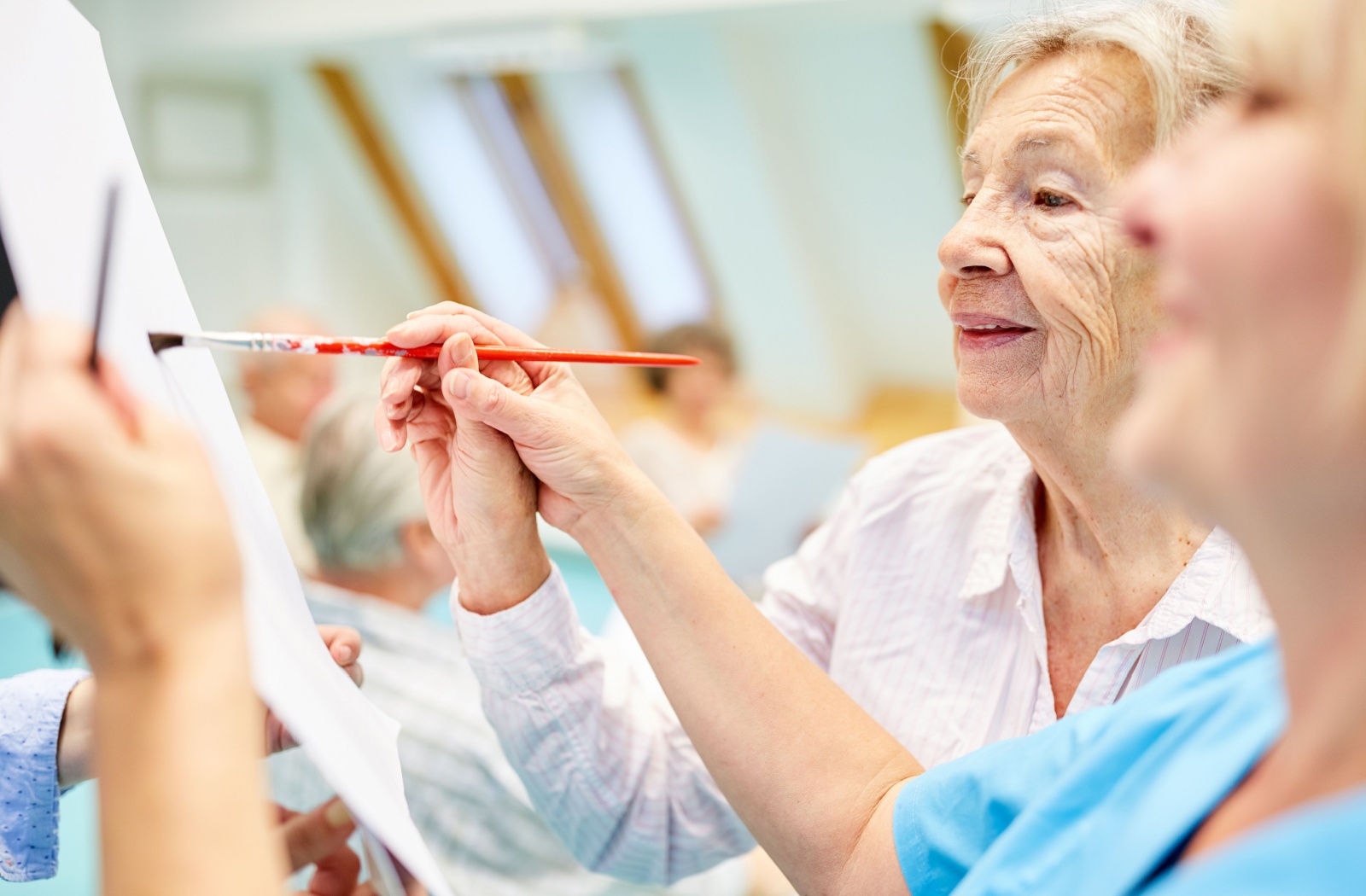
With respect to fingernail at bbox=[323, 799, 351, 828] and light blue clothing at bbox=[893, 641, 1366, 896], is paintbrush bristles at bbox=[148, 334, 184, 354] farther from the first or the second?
light blue clothing at bbox=[893, 641, 1366, 896]

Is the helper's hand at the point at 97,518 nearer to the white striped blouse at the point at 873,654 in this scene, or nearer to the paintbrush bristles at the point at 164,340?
the paintbrush bristles at the point at 164,340

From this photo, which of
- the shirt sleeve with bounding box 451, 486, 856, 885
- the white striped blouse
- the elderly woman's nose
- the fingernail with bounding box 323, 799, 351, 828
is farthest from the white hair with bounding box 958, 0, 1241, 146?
the fingernail with bounding box 323, 799, 351, 828

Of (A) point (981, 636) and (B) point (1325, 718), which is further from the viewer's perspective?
(A) point (981, 636)

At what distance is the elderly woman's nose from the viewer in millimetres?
929

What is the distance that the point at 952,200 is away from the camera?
5035 millimetres

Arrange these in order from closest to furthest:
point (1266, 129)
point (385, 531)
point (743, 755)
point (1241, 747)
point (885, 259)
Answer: point (1266, 129), point (1241, 747), point (743, 755), point (385, 531), point (885, 259)

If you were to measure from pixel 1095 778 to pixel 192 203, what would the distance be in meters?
5.73

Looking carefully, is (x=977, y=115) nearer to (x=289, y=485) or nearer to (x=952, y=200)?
(x=289, y=485)

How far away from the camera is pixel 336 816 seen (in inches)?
37.1

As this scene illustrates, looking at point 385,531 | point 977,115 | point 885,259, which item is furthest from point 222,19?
point 977,115

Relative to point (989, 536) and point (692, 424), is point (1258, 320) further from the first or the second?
point (692, 424)

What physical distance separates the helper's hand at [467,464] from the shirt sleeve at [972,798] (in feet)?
1.23

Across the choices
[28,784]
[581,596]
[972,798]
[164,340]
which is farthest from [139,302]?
[581,596]

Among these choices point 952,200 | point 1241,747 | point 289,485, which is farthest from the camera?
point 952,200
